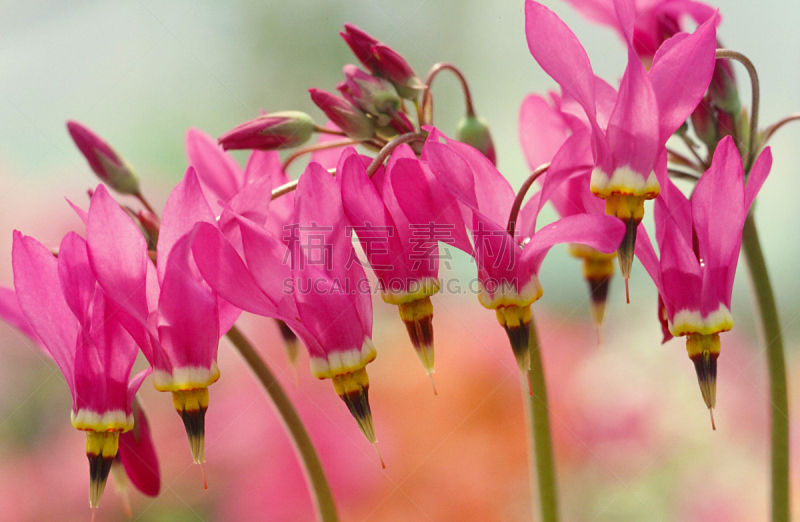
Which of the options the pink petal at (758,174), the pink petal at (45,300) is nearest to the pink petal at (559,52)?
the pink petal at (758,174)

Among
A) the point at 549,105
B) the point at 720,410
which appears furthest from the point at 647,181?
the point at 720,410

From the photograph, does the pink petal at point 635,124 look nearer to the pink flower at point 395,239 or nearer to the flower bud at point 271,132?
the pink flower at point 395,239

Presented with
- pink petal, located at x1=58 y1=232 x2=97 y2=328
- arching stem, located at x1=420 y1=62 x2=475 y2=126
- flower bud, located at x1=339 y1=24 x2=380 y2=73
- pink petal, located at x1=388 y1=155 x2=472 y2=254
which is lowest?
pink petal, located at x1=58 y1=232 x2=97 y2=328

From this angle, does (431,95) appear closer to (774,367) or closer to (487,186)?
(487,186)

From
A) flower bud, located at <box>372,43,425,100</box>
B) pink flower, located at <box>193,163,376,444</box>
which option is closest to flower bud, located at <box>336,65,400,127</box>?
flower bud, located at <box>372,43,425,100</box>

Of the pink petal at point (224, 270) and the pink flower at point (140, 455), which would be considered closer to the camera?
the pink petal at point (224, 270)

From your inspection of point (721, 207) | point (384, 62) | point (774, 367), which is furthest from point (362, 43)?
point (774, 367)

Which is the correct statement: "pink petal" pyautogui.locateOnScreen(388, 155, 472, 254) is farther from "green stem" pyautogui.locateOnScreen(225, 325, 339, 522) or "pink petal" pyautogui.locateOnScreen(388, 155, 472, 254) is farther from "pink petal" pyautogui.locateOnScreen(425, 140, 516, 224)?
"green stem" pyautogui.locateOnScreen(225, 325, 339, 522)

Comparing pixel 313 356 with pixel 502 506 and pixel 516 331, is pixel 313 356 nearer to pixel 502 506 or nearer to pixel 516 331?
pixel 516 331
